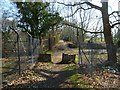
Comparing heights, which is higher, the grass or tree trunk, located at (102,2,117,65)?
tree trunk, located at (102,2,117,65)

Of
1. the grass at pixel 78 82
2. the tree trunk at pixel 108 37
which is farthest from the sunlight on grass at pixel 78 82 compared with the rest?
the tree trunk at pixel 108 37

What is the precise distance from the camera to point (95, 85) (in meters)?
10.6

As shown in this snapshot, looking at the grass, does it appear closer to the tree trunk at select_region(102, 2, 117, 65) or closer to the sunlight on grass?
the sunlight on grass

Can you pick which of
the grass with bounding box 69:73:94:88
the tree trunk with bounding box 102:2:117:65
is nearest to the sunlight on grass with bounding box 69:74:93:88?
A: the grass with bounding box 69:73:94:88

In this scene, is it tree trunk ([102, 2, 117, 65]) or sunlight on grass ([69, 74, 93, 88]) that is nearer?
sunlight on grass ([69, 74, 93, 88])

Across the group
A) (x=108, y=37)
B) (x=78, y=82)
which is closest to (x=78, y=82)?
(x=78, y=82)

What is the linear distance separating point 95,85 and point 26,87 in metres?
2.85

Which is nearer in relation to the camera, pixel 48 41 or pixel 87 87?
pixel 87 87

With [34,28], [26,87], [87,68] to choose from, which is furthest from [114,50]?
[34,28]

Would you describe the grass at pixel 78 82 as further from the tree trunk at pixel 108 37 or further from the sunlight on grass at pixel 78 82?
the tree trunk at pixel 108 37

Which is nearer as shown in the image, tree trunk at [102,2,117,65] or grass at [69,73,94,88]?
grass at [69,73,94,88]

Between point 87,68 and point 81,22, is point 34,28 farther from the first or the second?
point 81,22

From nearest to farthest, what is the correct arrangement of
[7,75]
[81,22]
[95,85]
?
[95,85] < [7,75] < [81,22]

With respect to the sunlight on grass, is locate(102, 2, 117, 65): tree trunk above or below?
above
